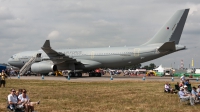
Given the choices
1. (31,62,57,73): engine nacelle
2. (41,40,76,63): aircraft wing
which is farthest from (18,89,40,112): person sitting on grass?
(31,62,57,73): engine nacelle

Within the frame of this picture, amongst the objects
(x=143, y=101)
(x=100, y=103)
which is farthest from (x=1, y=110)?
(x=143, y=101)

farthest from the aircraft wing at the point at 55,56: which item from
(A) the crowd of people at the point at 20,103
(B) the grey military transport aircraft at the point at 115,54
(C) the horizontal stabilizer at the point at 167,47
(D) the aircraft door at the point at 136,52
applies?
(A) the crowd of people at the point at 20,103

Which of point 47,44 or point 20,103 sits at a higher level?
point 47,44

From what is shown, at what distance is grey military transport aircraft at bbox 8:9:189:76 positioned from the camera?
133 feet

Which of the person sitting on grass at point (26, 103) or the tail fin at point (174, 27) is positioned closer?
the person sitting on grass at point (26, 103)

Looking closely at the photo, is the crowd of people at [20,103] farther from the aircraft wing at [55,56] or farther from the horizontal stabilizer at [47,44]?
the aircraft wing at [55,56]

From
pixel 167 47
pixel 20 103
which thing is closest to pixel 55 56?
pixel 167 47

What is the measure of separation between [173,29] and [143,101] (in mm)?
25380

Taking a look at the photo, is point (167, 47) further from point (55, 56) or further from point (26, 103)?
point (26, 103)

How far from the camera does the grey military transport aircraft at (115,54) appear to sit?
40625 millimetres

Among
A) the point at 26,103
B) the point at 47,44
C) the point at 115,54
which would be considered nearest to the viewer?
the point at 26,103

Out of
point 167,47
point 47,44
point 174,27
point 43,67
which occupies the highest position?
point 174,27

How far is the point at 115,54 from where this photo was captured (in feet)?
141

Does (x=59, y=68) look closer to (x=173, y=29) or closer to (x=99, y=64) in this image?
(x=99, y=64)
